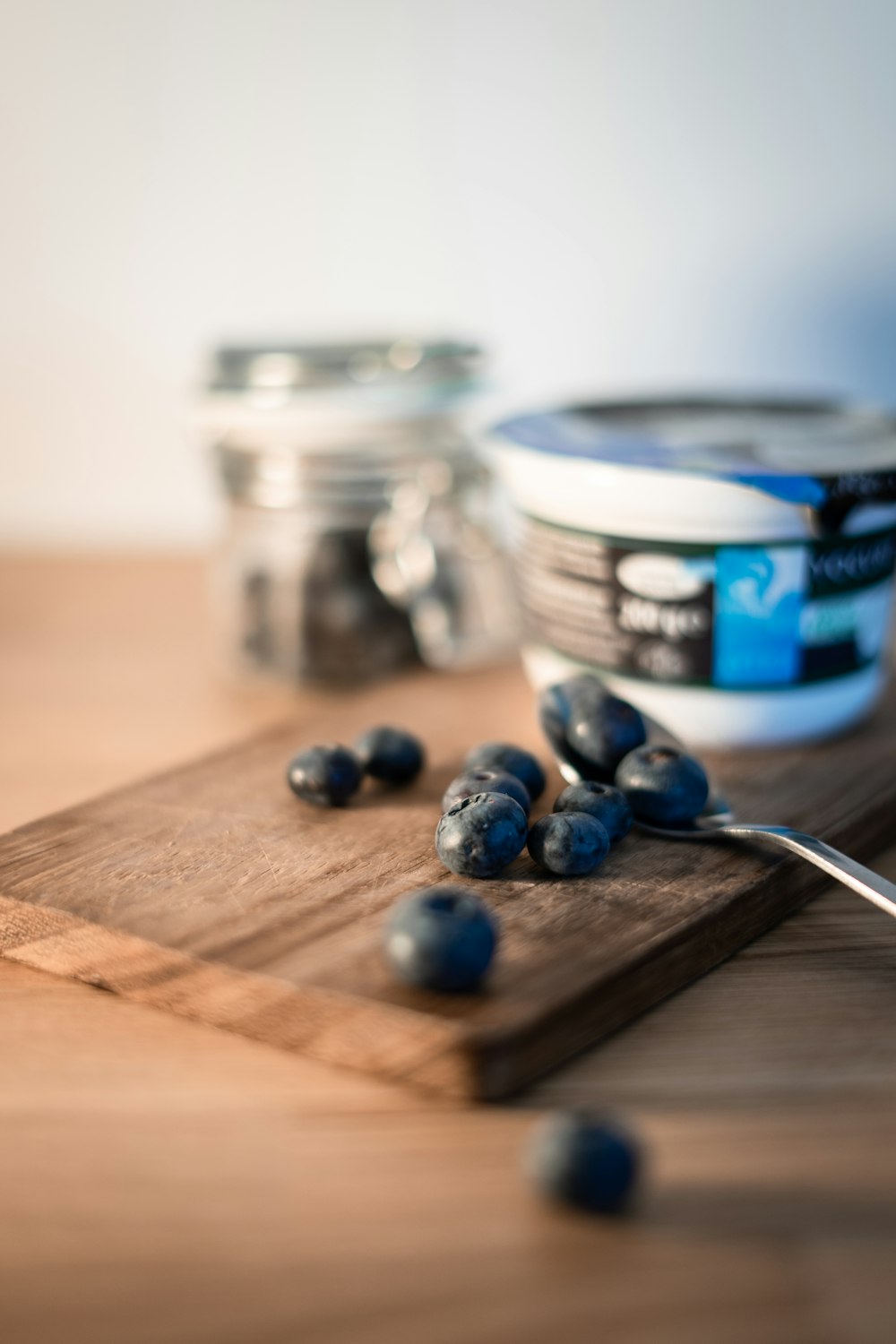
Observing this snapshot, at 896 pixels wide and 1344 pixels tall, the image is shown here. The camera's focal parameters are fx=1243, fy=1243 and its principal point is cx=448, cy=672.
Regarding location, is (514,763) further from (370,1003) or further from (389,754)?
(370,1003)

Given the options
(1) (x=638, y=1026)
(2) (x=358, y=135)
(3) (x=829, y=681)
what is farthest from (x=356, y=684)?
(2) (x=358, y=135)

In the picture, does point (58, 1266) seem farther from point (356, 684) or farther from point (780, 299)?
point (780, 299)

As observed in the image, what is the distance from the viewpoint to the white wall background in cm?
130

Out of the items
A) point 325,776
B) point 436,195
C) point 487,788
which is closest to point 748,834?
point 487,788

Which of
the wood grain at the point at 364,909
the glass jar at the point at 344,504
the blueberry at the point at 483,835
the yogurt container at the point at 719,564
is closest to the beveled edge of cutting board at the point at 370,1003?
the wood grain at the point at 364,909

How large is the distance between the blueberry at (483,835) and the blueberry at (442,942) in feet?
0.32

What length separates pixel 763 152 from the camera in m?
1.30

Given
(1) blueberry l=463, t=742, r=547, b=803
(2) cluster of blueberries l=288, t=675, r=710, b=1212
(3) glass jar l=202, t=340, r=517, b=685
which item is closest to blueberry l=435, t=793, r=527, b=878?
(2) cluster of blueberries l=288, t=675, r=710, b=1212

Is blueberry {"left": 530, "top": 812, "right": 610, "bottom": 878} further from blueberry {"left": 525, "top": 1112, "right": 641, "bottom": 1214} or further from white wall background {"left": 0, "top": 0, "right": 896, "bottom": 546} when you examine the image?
white wall background {"left": 0, "top": 0, "right": 896, "bottom": 546}

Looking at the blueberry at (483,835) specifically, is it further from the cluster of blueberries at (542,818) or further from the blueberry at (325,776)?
the blueberry at (325,776)

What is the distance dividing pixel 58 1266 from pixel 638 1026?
0.96ft

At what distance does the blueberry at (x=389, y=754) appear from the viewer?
0.87m

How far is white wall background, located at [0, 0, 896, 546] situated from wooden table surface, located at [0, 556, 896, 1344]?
0.87 m

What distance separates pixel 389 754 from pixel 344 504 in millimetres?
335
